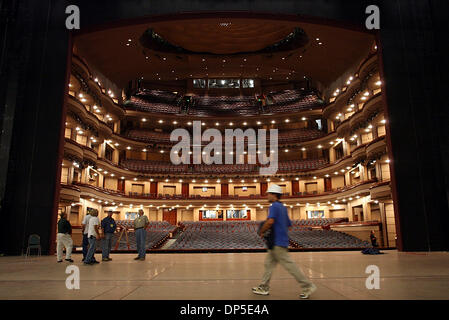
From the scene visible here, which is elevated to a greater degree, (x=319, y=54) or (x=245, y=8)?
(x=319, y=54)

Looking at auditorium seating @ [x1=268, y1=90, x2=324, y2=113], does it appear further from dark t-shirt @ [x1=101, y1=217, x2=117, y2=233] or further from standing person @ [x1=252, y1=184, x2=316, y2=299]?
standing person @ [x1=252, y1=184, x2=316, y2=299]

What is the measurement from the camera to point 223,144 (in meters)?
46.5

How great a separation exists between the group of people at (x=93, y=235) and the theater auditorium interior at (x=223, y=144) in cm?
289

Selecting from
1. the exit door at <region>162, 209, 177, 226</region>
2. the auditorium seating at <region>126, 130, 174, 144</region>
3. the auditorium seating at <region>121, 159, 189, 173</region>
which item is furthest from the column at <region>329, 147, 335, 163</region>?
the exit door at <region>162, 209, 177, 226</region>

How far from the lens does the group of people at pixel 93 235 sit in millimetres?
9586

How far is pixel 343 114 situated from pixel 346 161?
23.9ft

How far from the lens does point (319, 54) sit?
1348 inches

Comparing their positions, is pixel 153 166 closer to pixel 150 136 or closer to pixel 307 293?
pixel 150 136

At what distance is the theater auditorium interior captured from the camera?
52.0 feet

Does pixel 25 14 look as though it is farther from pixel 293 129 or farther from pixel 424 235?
pixel 293 129

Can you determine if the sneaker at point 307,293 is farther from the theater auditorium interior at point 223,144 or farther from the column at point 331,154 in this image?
the column at point 331,154

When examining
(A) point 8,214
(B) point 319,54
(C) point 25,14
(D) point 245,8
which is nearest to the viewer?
(A) point 8,214
